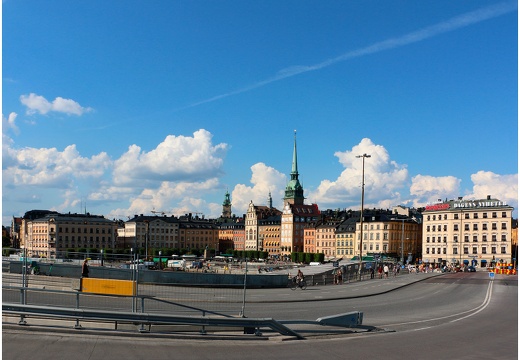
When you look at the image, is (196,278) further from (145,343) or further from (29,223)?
(29,223)

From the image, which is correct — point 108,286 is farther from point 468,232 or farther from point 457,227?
point 457,227

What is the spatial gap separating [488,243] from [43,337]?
4982 inches

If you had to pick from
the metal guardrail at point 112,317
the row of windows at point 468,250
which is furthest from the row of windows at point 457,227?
the metal guardrail at point 112,317

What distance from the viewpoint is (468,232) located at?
5236 inches

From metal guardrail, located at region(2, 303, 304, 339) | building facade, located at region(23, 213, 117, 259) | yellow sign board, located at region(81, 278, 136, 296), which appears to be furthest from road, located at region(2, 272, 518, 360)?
building facade, located at region(23, 213, 117, 259)

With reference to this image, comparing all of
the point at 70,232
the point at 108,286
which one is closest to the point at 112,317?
the point at 108,286

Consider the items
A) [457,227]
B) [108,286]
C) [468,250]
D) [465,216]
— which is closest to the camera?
[108,286]

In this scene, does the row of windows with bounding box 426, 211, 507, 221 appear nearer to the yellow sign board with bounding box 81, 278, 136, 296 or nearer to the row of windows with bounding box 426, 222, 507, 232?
the row of windows with bounding box 426, 222, 507, 232

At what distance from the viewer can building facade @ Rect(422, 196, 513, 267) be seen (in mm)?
126562

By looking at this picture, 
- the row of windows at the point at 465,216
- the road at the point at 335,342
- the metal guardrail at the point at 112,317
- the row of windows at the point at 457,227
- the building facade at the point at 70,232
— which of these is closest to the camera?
the road at the point at 335,342

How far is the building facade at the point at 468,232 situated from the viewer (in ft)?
415

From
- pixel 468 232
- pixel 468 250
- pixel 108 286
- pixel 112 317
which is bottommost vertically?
pixel 468 250

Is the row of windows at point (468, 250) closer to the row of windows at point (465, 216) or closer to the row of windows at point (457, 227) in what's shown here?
the row of windows at point (457, 227)

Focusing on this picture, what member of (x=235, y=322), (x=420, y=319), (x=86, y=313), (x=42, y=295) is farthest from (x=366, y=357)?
(x=42, y=295)
